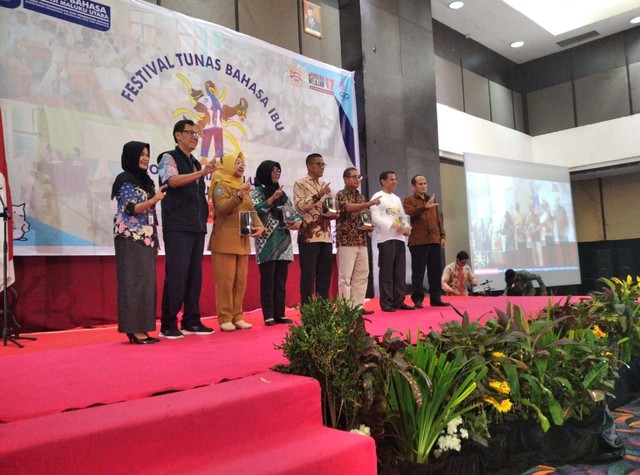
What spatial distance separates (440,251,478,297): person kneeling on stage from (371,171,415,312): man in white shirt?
2.22 meters

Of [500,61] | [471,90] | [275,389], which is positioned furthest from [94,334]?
[500,61]

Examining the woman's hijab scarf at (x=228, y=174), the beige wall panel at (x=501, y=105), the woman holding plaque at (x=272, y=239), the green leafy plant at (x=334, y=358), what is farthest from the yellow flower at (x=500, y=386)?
the beige wall panel at (x=501, y=105)

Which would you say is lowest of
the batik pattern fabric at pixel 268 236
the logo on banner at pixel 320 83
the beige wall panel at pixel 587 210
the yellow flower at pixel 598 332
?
the yellow flower at pixel 598 332

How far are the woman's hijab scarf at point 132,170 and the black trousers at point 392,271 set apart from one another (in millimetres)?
1989

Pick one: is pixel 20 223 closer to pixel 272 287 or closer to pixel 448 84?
pixel 272 287

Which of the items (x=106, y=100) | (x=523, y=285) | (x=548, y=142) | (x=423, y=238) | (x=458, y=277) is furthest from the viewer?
(x=548, y=142)

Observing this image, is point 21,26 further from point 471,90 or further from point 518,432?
point 471,90

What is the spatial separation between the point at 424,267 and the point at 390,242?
425mm

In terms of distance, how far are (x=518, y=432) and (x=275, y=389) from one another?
110cm

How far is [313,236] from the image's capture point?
11.5 ft

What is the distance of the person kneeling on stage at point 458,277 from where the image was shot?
20.7 feet

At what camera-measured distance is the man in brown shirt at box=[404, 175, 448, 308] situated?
4258mm

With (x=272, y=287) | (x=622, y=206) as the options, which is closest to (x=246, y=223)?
(x=272, y=287)

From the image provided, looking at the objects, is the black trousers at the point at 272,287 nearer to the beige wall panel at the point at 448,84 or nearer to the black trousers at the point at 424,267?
the black trousers at the point at 424,267
